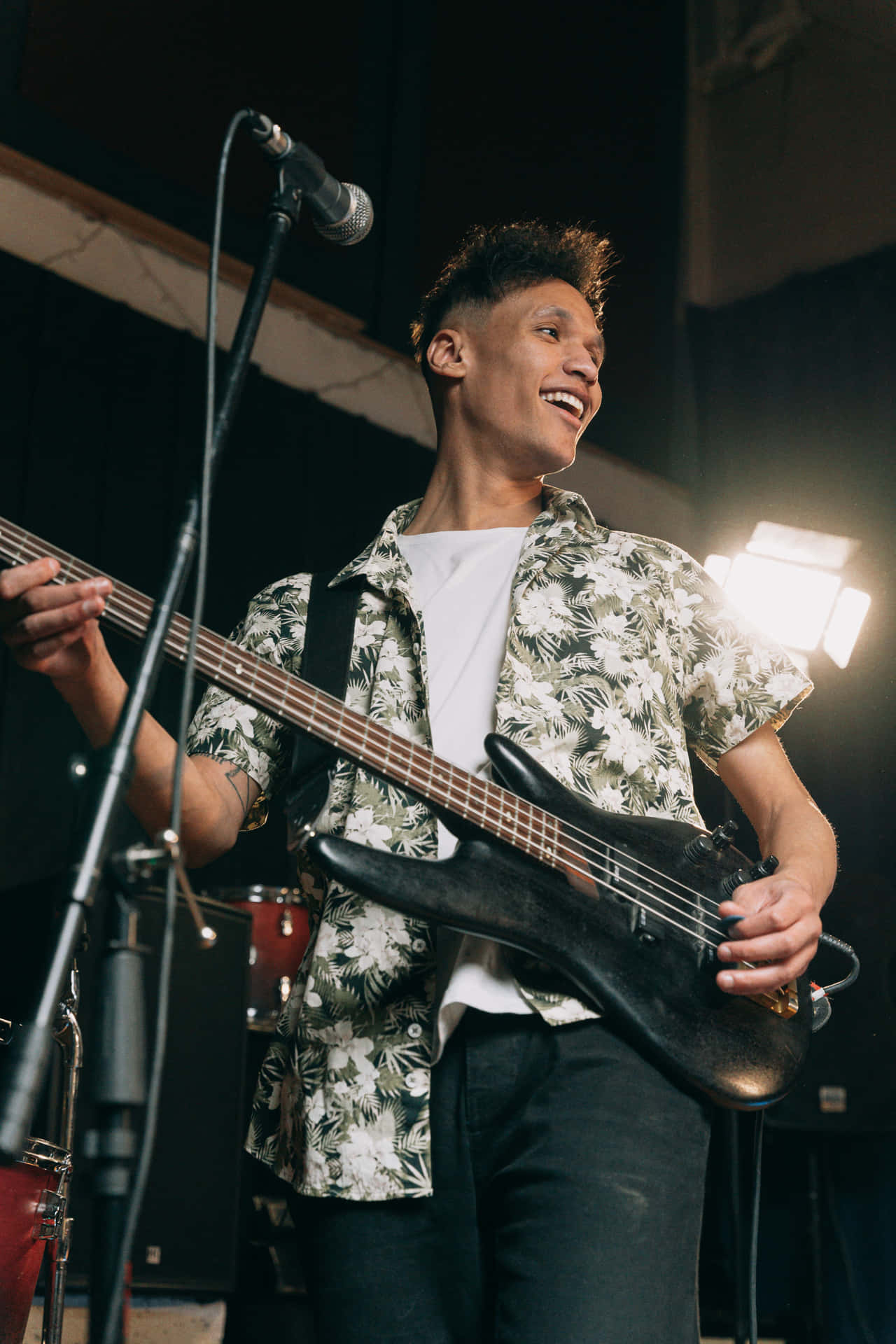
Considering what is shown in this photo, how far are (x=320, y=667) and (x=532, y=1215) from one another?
2.20 feet

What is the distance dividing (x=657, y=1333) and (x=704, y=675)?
751mm

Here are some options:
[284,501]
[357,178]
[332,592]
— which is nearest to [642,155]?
[357,178]

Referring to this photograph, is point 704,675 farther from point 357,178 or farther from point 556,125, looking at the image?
point 556,125

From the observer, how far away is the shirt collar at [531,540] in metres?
1.59

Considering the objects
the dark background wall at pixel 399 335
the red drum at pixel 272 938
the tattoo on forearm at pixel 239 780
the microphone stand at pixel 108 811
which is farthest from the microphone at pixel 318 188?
the dark background wall at pixel 399 335

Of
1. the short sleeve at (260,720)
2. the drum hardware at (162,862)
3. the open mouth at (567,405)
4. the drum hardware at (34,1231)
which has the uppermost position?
the open mouth at (567,405)

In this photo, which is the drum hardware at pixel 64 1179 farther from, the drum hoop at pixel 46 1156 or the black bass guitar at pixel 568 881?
the black bass guitar at pixel 568 881

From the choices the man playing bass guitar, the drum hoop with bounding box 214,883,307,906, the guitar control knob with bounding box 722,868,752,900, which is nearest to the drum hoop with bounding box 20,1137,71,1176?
the man playing bass guitar

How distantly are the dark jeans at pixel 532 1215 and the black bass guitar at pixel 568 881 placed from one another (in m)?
0.06

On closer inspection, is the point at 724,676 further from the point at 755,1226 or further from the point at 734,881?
the point at 755,1226

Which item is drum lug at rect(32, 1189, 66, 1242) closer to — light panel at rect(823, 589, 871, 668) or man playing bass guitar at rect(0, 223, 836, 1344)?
man playing bass guitar at rect(0, 223, 836, 1344)

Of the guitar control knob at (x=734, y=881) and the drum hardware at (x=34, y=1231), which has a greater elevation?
the guitar control knob at (x=734, y=881)

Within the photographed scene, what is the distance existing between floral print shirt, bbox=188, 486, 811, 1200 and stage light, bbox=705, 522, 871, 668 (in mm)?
2654

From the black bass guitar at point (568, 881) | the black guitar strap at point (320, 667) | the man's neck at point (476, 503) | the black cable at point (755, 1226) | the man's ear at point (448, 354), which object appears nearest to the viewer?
the black bass guitar at point (568, 881)
